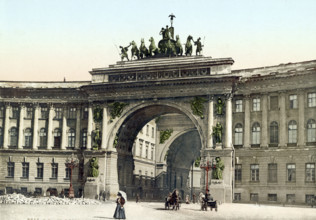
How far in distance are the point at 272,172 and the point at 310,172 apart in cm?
399

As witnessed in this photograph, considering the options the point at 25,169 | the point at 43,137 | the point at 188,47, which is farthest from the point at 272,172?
the point at 25,169

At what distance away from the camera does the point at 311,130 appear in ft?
168

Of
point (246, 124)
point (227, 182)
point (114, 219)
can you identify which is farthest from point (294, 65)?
point (114, 219)

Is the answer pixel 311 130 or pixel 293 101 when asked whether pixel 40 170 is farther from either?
pixel 311 130

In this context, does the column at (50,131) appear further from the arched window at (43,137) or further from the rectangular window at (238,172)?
the rectangular window at (238,172)

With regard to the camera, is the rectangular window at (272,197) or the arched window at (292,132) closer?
the arched window at (292,132)

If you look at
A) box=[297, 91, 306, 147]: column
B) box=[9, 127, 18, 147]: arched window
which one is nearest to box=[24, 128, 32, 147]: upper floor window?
box=[9, 127, 18, 147]: arched window

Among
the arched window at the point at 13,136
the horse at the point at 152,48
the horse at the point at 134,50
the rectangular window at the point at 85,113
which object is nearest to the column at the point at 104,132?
the rectangular window at the point at 85,113

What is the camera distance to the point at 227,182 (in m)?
53.2

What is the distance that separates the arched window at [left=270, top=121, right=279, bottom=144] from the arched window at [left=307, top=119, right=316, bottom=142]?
339 centimetres

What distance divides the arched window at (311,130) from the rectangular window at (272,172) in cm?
444

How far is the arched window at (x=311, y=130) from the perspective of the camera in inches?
2003

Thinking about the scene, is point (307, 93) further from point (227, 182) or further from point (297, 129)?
point (227, 182)

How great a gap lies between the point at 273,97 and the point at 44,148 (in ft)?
94.1
